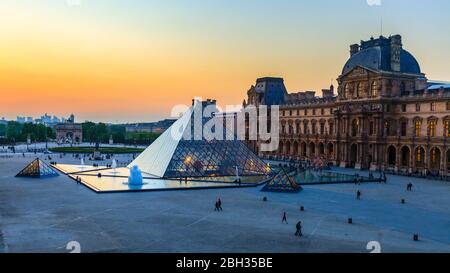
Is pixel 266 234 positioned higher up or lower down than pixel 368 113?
lower down

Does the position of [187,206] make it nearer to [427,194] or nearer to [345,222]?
[345,222]

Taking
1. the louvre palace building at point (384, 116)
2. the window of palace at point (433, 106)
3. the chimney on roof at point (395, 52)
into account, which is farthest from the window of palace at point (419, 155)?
the chimney on roof at point (395, 52)

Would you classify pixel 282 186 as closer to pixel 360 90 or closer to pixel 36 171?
pixel 36 171

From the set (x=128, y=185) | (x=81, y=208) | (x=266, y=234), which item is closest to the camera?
(x=266, y=234)

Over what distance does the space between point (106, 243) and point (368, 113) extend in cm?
4530

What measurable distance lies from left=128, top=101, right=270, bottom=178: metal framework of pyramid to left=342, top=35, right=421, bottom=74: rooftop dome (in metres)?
21.3

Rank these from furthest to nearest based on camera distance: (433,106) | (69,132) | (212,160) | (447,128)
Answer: (69,132) < (433,106) < (447,128) < (212,160)

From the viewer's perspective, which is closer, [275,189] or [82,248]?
[82,248]

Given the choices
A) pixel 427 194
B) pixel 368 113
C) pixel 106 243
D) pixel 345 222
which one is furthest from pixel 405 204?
A: pixel 368 113

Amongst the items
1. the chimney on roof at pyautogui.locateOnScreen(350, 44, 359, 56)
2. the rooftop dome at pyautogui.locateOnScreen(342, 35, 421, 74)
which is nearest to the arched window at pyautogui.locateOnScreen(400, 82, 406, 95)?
the rooftop dome at pyautogui.locateOnScreen(342, 35, 421, 74)

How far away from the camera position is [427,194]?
34.7m

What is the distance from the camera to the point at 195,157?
44812mm

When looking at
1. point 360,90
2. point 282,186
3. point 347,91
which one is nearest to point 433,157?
point 360,90

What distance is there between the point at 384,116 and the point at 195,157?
25347 mm
